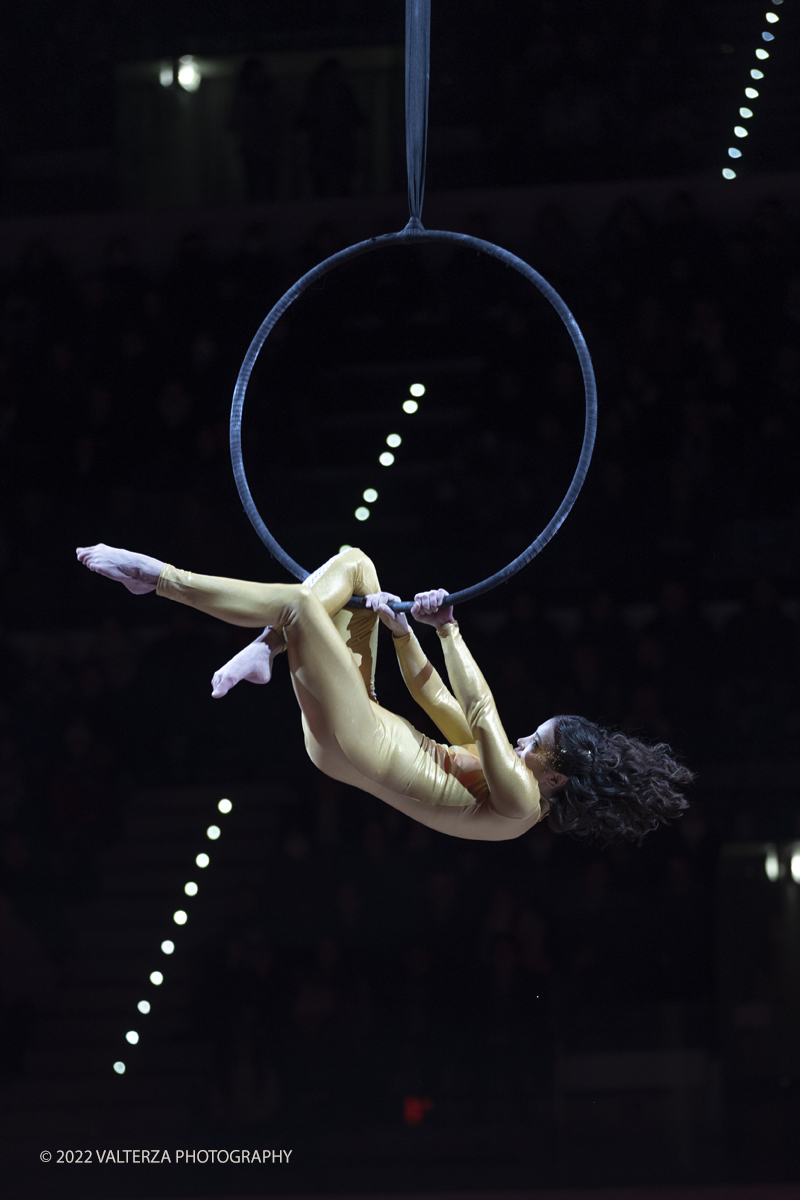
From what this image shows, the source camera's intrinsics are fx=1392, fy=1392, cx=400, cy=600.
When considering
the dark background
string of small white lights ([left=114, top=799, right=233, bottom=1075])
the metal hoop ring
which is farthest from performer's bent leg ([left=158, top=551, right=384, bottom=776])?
string of small white lights ([left=114, top=799, right=233, bottom=1075])

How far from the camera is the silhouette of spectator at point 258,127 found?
6543mm

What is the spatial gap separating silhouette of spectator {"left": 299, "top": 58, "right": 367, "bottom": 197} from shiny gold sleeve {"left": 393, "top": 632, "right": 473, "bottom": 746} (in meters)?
3.56

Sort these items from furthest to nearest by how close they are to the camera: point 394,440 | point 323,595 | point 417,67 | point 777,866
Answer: point 394,440
point 777,866
point 323,595
point 417,67

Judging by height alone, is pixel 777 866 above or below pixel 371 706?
above

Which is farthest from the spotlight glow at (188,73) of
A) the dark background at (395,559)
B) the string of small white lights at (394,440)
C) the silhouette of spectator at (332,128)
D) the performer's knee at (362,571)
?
the performer's knee at (362,571)

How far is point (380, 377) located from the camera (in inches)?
248

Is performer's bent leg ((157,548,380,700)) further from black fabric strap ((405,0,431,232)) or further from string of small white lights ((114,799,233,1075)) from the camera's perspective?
string of small white lights ((114,799,233,1075))

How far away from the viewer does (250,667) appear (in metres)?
3.24

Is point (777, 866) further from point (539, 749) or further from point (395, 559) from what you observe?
point (539, 749)

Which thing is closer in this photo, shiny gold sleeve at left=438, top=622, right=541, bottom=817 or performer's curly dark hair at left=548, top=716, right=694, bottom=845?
shiny gold sleeve at left=438, top=622, right=541, bottom=817

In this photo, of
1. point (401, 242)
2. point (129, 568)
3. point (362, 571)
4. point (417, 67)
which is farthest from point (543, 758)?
point (417, 67)

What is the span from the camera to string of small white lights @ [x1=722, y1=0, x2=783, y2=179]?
6364 millimetres

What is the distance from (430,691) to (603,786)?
1.66ft

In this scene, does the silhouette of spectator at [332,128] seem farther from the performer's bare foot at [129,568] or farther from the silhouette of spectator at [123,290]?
the performer's bare foot at [129,568]
